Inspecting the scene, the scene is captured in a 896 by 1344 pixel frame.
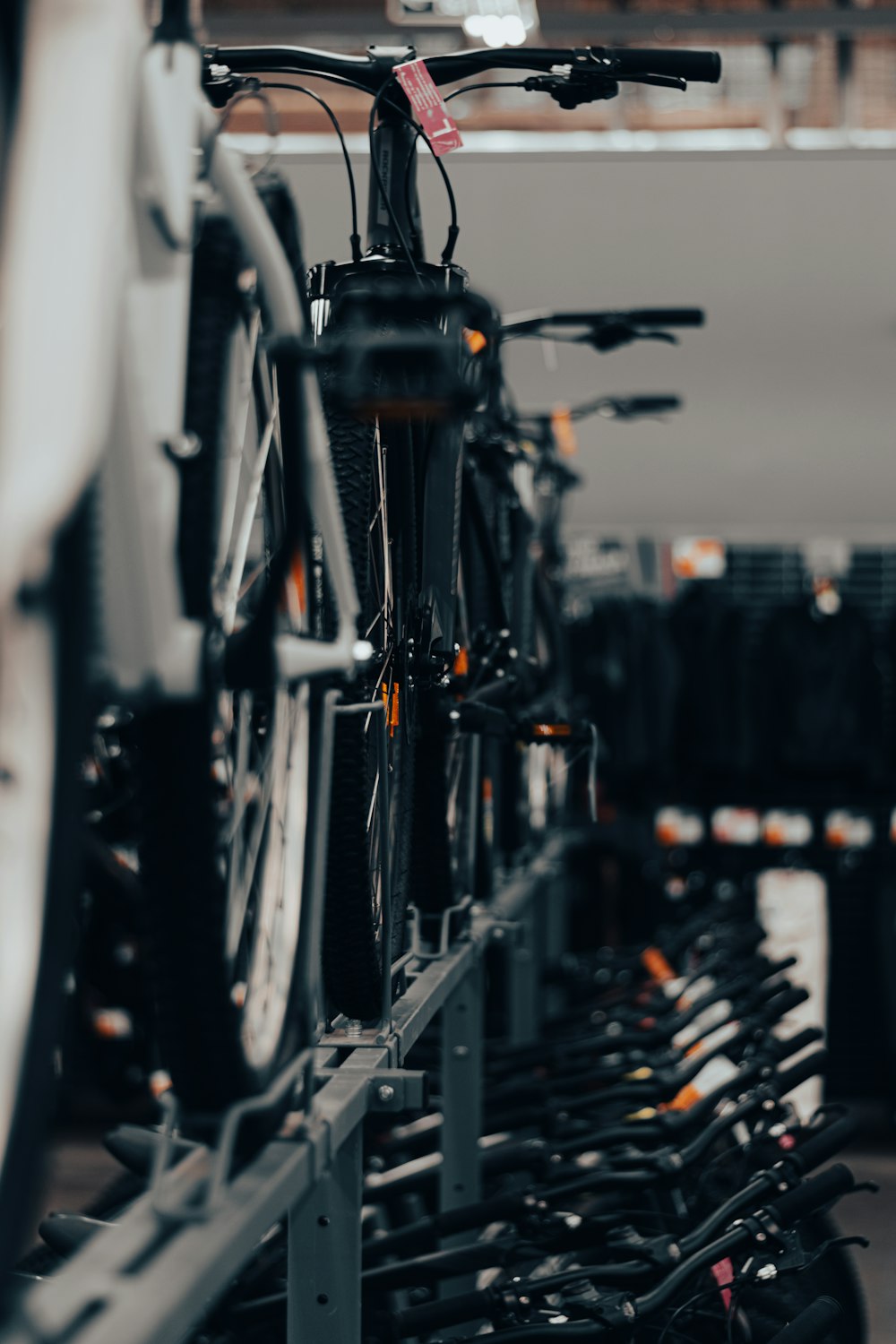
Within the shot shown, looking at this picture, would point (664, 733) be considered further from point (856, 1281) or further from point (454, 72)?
point (454, 72)

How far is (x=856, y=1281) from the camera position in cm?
228

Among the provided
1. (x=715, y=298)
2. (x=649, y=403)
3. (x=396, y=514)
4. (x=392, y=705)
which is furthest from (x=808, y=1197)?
(x=715, y=298)

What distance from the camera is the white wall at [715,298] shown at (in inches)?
143

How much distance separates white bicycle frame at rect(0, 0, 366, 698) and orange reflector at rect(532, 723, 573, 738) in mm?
1248

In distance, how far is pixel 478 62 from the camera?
1812mm

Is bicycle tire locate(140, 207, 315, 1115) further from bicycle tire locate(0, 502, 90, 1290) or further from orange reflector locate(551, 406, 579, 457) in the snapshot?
orange reflector locate(551, 406, 579, 457)

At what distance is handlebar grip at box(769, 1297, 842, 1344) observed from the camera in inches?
60.2

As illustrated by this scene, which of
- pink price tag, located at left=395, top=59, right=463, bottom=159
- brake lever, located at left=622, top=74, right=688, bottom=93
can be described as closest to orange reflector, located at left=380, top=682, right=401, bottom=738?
pink price tag, located at left=395, top=59, right=463, bottom=159

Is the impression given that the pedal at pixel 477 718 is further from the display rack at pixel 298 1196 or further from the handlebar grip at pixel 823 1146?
the handlebar grip at pixel 823 1146

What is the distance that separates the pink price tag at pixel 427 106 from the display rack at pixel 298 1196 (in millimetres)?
1007

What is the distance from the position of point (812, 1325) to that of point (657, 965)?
2.04 m

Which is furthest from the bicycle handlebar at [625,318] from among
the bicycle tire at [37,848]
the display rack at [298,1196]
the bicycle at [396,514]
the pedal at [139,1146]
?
the bicycle tire at [37,848]

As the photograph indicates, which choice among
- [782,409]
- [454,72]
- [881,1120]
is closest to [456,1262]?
A: [454,72]

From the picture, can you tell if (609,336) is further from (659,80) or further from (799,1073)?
(799,1073)
